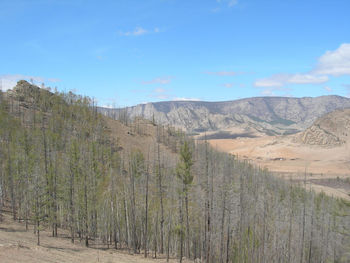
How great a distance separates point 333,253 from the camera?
58.9 metres

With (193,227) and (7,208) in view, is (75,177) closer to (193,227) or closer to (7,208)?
(7,208)

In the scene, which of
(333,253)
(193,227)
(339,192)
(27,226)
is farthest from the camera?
(339,192)

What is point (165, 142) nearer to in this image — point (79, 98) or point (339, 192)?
point (79, 98)

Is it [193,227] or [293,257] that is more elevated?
[193,227]

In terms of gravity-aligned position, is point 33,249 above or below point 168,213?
above

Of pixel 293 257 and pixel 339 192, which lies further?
pixel 339 192

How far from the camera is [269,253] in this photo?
178 ft

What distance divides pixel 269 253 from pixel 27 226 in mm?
42172

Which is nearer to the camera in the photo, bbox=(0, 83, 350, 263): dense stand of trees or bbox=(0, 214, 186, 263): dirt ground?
bbox=(0, 214, 186, 263): dirt ground

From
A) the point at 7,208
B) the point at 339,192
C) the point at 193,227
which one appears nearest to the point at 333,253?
the point at 193,227

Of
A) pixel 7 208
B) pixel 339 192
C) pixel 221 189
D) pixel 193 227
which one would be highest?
pixel 221 189

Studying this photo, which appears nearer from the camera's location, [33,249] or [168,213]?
[33,249]

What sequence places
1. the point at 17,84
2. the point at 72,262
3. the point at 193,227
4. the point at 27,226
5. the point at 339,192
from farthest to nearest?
the point at 17,84 → the point at 339,192 → the point at 193,227 → the point at 27,226 → the point at 72,262

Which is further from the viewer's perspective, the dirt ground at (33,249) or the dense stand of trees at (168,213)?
the dense stand of trees at (168,213)
